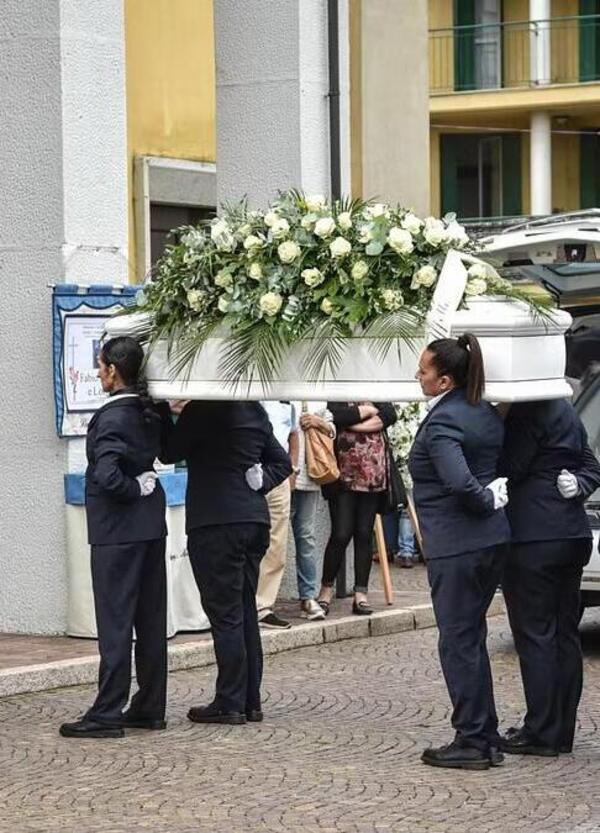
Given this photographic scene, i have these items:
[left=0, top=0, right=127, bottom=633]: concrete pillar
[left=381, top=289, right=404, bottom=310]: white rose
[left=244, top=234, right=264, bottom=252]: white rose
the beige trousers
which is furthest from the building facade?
[left=381, top=289, right=404, bottom=310]: white rose

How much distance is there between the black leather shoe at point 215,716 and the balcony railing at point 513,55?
30.9m

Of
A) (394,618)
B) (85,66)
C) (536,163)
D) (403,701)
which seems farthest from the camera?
(536,163)

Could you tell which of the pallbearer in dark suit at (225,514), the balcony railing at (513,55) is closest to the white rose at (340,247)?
the pallbearer in dark suit at (225,514)

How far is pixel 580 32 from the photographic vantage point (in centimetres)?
4003

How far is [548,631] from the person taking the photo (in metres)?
9.42

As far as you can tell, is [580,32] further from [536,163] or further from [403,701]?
[403,701]

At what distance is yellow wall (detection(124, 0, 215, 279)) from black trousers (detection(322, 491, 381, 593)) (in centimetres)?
500

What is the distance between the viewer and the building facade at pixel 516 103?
1564 inches

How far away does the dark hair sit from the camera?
881 cm

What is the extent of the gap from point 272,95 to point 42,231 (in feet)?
9.87

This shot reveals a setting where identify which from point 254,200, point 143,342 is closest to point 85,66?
point 254,200

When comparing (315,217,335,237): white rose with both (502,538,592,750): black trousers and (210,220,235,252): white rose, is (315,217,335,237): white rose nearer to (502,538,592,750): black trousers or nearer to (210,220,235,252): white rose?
(210,220,235,252): white rose

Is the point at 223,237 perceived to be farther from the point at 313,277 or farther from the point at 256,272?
the point at 313,277

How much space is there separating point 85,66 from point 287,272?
4037 mm
